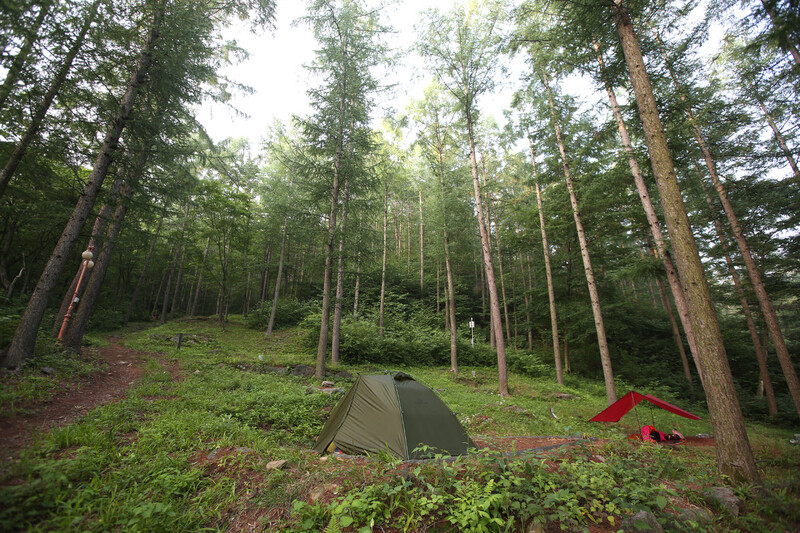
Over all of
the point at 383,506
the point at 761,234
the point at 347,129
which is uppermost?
the point at 347,129

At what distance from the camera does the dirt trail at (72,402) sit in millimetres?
3645

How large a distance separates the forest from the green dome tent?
153 inches

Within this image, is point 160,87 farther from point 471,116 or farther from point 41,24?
point 471,116

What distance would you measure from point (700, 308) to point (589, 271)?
6.54m

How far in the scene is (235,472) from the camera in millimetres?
3561

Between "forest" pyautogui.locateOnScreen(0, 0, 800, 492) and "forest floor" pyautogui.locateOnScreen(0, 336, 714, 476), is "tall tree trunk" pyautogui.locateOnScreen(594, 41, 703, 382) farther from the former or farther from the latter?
"forest floor" pyautogui.locateOnScreen(0, 336, 714, 476)

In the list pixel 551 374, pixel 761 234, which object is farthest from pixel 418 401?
pixel 761 234

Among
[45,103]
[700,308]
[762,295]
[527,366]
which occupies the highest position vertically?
[45,103]

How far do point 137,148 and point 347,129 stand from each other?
7061mm

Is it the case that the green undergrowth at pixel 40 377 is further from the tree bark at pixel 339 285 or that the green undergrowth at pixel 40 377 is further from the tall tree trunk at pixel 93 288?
the tree bark at pixel 339 285

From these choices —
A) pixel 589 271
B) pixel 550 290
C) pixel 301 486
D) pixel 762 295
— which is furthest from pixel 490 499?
pixel 762 295

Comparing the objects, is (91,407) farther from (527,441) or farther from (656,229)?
(656,229)

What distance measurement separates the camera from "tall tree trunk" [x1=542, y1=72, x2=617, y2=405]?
9641 mm

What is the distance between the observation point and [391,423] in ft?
17.0
